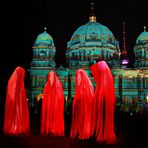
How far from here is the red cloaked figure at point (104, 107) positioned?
42.5 ft

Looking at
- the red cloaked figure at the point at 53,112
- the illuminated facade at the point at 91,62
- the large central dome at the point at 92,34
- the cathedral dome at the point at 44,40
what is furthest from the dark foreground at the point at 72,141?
the large central dome at the point at 92,34

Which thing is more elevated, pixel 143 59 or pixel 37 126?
pixel 143 59

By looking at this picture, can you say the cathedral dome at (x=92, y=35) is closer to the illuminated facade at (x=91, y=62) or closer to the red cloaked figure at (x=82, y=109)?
the illuminated facade at (x=91, y=62)

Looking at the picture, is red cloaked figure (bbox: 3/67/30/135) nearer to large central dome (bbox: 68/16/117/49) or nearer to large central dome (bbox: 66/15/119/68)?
large central dome (bbox: 66/15/119/68)

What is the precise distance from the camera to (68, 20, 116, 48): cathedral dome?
58500 mm

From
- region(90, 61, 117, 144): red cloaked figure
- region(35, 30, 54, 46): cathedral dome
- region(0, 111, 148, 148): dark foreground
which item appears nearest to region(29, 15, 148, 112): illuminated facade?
region(35, 30, 54, 46): cathedral dome

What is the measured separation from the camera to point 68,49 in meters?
60.1

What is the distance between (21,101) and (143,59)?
1625 inches

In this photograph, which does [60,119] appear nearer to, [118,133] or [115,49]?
[118,133]

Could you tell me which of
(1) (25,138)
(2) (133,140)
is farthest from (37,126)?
(2) (133,140)

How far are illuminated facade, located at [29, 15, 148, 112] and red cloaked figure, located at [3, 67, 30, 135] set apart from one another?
3435 centimetres

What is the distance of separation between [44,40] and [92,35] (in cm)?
887

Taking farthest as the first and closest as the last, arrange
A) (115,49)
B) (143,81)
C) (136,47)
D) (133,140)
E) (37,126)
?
1. (115,49)
2. (136,47)
3. (143,81)
4. (37,126)
5. (133,140)

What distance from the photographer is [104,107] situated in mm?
13281
